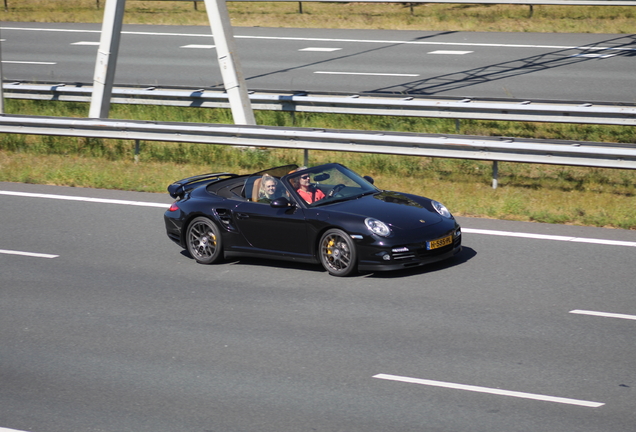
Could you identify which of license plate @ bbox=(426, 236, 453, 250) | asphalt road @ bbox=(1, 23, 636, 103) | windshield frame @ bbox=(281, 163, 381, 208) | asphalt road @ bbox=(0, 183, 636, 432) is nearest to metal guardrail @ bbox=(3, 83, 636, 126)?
asphalt road @ bbox=(1, 23, 636, 103)

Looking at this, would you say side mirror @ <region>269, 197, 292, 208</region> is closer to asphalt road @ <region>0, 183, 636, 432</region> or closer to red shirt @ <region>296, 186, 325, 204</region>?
red shirt @ <region>296, 186, 325, 204</region>

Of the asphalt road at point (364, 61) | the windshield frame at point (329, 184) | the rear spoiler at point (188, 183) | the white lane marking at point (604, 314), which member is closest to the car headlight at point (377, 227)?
the windshield frame at point (329, 184)

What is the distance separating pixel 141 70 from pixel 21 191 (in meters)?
10.5

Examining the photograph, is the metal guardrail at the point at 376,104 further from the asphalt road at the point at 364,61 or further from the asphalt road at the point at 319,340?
the asphalt road at the point at 319,340

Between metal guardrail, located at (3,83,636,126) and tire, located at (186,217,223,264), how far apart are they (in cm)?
709

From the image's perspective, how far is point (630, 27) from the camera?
85.3ft

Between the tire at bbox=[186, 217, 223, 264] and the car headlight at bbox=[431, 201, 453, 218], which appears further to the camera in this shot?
the tire at bbox=[186, 217, 223, 264]

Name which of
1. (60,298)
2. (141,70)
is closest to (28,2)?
(141,70)

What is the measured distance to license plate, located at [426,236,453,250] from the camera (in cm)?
949

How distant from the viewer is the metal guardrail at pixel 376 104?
15.3 metres

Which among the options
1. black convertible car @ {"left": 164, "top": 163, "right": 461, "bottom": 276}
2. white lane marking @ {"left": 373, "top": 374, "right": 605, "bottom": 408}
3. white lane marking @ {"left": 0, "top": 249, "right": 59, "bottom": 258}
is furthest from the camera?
white lane marking @ {"left": 0, "top": 249, "right": 59, "bottom": 258}

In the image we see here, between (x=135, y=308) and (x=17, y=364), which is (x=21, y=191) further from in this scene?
(x=17, y=364)

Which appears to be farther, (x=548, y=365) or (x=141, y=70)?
(x=141, y=70)

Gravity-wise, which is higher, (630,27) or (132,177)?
(630,27)
